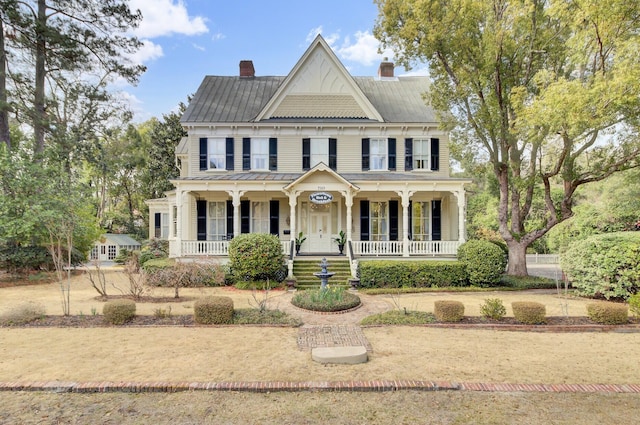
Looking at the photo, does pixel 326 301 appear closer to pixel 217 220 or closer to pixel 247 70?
pixel 217 220

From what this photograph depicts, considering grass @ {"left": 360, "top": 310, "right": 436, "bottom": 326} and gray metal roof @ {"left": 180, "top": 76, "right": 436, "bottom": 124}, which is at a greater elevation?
gray metal roof @ {"left": 180, "top": 76, "right": 436, "bottom": 124}

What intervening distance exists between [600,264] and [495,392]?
30.2ft

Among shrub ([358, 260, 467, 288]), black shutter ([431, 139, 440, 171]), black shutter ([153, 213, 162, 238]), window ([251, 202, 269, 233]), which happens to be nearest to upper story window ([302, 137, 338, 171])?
window ([251, 202, 269, 233])

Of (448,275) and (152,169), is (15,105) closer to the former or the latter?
(152,169)

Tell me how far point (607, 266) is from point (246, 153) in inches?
609

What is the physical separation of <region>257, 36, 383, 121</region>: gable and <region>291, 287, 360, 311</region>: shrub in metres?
10.6

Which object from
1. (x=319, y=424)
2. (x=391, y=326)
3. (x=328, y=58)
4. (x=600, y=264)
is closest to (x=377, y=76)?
(x=328, y=58)

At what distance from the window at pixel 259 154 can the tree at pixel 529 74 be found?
7493 mm

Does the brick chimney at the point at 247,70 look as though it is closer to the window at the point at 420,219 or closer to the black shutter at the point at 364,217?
the black shutter at the point at 364,217

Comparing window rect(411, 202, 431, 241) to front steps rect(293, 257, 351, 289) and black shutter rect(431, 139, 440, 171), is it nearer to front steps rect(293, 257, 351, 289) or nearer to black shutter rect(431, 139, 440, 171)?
black shutter rect(431, 139, 440, 171)

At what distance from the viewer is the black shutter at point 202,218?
57.5ft

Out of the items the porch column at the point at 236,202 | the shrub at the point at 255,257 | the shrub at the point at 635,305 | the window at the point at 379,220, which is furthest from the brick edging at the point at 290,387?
the window at the point at 379,220

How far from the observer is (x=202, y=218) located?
1764 cm

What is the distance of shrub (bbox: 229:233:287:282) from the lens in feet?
42.9
